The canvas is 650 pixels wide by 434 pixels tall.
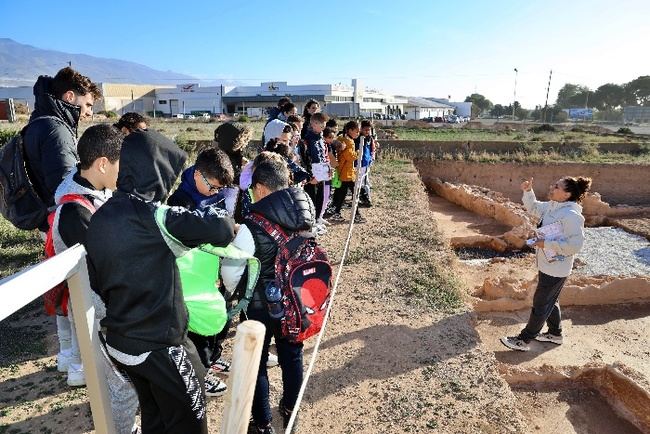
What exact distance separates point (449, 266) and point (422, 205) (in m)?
3.46

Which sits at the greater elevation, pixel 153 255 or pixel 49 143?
pixel 49 143

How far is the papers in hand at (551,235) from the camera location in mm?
4328

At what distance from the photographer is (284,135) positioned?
5.48 metres

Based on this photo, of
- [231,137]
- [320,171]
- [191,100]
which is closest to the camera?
[231,137]

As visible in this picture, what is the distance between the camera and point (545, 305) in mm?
4770

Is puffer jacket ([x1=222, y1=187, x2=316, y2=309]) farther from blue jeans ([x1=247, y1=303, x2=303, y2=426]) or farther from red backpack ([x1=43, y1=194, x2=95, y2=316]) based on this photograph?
red backpack ([x1=43, y1=194, x2=95, y2=316])

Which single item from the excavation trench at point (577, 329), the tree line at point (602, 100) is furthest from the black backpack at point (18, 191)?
the tree line at point (602, 100)

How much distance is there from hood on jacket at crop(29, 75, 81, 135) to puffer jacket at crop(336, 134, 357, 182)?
15.9 ft

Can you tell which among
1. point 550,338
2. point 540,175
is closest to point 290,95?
point 540,175

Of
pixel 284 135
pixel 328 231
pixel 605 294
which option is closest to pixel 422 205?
pixel 328 231

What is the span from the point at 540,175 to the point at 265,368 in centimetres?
1818

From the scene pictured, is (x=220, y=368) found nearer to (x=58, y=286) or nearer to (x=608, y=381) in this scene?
(x=58, y=286)

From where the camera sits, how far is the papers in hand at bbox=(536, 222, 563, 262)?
4.33 m

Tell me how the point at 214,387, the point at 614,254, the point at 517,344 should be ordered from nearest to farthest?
1. the point at 214,387
2. the point at 517,344
3. the point at 614,254
